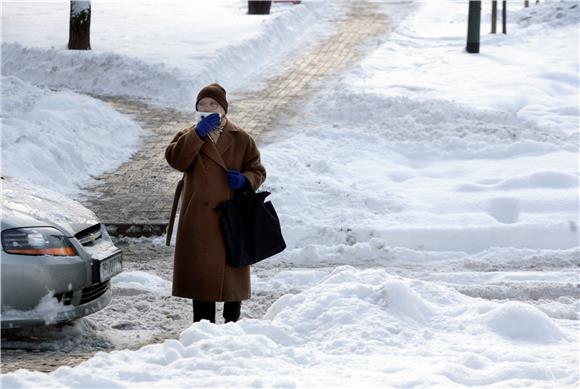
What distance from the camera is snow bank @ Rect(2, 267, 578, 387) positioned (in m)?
4.73

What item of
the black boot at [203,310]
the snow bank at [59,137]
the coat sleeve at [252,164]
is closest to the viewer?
the coat sleeve at [252,164]

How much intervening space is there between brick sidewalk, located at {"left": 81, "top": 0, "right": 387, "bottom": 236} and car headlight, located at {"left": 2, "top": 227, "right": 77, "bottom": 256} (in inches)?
135

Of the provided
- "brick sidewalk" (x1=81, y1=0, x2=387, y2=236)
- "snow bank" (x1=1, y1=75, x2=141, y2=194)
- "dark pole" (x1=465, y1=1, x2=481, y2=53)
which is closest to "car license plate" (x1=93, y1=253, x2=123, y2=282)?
"brick sidewalk" (x1=81, y1=0, x2=387, y2=236)

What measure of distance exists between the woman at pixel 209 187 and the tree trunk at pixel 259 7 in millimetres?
18289

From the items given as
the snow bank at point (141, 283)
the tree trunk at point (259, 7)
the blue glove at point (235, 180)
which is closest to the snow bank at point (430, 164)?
the snow bank at point (141, 283)

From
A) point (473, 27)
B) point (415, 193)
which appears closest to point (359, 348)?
point (415, 193)

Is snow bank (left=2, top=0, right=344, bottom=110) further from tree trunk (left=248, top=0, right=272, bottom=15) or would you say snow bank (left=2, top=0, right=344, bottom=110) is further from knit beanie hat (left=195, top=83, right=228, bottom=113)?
knit beanie hat (left=195, top=83, right=228, bottom=113)

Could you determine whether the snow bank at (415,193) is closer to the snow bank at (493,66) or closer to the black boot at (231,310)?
the snow bank at (493,66)

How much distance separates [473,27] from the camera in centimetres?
1944

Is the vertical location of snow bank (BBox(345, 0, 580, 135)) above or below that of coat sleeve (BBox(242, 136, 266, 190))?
below

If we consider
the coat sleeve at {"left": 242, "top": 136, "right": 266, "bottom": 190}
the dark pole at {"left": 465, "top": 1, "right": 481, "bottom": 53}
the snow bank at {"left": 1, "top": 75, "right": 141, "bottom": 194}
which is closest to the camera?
the coat sleeve at {"left": 242, "top": 136, "right": 266, "bottom": 190}

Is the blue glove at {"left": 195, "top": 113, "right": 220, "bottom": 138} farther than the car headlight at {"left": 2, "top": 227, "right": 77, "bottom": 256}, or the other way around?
the blue glove at {"left": 195, "top": 113, "right": 220, "bottom": 138}

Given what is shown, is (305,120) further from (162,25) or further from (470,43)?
(162,25)

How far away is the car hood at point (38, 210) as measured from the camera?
625 centimetres
